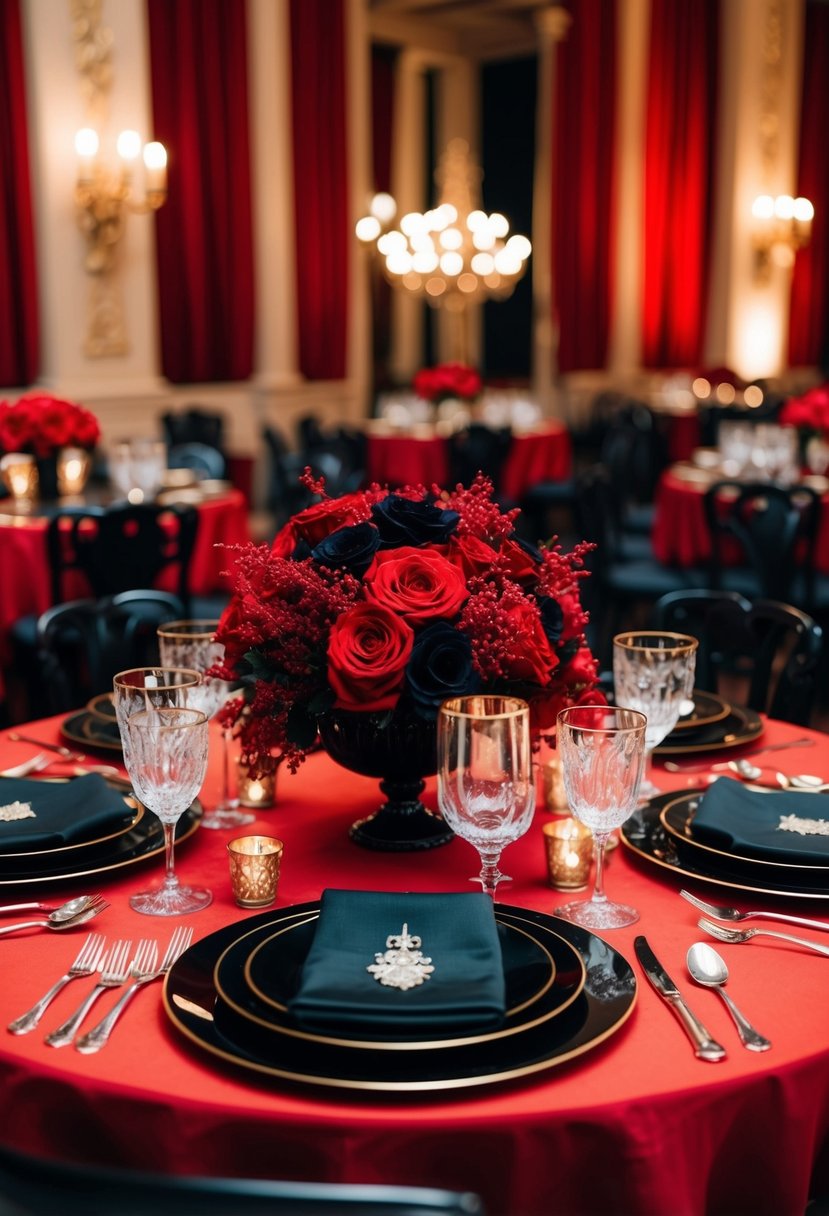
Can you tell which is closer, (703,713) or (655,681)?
(655,681)

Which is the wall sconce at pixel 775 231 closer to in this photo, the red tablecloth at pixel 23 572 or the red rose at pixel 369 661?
the red tablecloth at pixel 23 572

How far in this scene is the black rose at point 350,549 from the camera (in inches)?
59.3

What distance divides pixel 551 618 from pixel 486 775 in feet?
1.15

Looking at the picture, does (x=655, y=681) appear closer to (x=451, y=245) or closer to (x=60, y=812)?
(x=60, y=812)

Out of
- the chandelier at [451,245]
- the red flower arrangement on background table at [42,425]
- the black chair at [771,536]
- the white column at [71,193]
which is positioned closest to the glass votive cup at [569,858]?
the black chair at [771,536]

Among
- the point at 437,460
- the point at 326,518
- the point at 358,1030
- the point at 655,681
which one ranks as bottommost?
the point at 437,460

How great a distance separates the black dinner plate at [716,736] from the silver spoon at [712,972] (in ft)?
2.09

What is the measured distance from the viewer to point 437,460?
24.4 ft

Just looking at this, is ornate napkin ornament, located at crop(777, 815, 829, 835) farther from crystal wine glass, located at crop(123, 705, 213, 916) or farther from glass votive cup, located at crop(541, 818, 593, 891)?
crystal wine glass, located at crop(123, 705, 213, 916)

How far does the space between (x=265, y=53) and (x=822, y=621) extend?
218 inches

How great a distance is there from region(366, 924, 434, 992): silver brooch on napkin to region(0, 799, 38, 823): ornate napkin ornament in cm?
60

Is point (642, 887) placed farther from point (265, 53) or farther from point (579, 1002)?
point (265, 53)

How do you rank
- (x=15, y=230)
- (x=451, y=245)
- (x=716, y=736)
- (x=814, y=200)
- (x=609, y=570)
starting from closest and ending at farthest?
(x=716, y=736)
(x=609, y=570)
(x=15, y=230)
(x=451, y=245)
(x=814, y=200)

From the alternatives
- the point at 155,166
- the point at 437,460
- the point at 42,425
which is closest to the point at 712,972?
the point at 42,425
